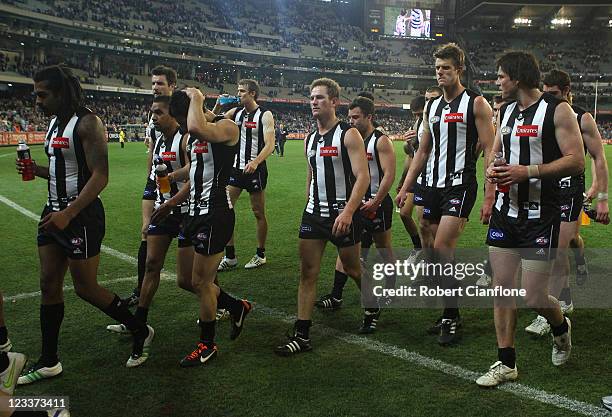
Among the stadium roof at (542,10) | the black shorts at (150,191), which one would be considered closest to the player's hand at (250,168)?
the black shorts at (150,191)

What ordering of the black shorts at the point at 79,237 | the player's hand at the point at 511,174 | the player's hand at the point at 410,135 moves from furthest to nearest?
the player's hand at the point at 410,135
the black shorts at the point at 79,237
the player's hand at the point at 511,174

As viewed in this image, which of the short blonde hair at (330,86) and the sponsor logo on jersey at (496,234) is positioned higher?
the short blonde hair at (330,86)

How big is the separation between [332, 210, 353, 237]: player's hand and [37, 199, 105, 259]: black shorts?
6.03ft

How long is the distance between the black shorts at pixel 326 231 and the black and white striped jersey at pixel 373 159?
Answer: 1419mm

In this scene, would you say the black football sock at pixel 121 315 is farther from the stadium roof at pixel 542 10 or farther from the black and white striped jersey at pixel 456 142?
the stadium roof at pixel 542 10

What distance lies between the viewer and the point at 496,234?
12.8 ft

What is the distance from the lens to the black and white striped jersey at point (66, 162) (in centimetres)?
402

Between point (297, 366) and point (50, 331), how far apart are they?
1910 millimetres

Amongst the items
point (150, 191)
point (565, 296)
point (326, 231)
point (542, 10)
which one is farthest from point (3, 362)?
point (542, 10)

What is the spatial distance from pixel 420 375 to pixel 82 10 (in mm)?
57952

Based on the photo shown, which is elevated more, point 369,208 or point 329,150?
point 329,150

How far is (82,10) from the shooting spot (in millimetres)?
53156

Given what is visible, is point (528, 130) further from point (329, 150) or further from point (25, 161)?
point (25, 161)

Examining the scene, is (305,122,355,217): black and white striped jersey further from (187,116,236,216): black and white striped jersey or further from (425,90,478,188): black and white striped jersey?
(425,90,478,188): black and white striped jersey
